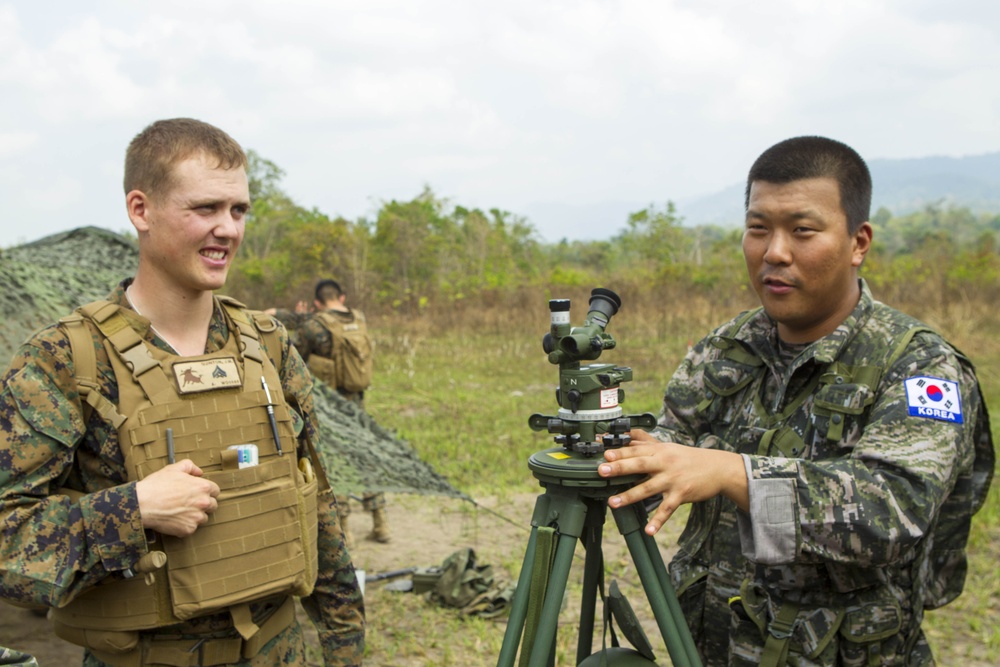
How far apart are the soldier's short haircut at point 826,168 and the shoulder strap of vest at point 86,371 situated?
175 centimetres

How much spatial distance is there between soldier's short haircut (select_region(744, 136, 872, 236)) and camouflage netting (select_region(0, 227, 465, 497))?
222 centimetres

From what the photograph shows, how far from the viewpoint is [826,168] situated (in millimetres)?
2072

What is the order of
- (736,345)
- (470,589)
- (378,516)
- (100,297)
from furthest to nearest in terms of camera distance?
(378,516), (470,589), (100,297), (736,345)

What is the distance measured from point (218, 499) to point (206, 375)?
31cm

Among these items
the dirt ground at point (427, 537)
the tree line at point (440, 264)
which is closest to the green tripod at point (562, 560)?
the dirt ground at point (427, 537)

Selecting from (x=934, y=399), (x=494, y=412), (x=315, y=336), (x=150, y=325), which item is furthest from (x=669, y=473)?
(x=494, y=412)

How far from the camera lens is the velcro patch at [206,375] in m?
1.98

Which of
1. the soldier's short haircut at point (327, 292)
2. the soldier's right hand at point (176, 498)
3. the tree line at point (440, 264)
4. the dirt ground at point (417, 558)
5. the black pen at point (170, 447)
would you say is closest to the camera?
the soldier's right hand at point (176, 498)

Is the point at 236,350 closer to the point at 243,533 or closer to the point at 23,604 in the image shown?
the point at 243,533

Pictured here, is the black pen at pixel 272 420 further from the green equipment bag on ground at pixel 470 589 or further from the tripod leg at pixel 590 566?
the green equipment bag on ground at pixel 470 589

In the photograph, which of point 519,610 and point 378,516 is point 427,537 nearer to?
point 378,516

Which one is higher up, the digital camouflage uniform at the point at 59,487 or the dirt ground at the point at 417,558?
the digital camouflage uniform at the point at 59,487

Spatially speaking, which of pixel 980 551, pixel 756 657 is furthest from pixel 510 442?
pixel 756 657

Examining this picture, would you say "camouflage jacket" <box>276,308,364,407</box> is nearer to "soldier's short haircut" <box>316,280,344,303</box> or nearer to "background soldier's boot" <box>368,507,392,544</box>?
"soldier's short haircut" <box>316,280,344,303</box>
